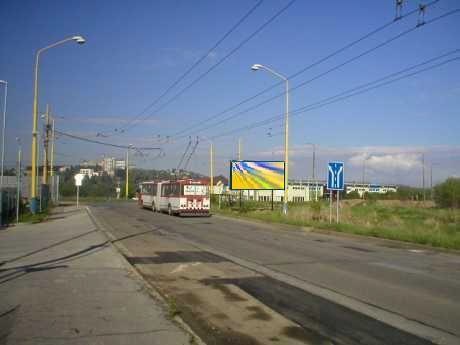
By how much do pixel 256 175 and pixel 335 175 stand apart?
18.8m

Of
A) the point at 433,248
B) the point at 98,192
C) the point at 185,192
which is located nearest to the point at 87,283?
the point at 433,248

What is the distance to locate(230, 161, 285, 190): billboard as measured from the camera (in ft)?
153

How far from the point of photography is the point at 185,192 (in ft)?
132

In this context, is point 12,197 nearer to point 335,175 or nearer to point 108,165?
point 335,175

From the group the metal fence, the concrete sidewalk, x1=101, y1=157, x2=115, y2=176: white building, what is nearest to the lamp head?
the metal fence

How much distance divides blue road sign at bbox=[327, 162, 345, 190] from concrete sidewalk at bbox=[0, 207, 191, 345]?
614 inches

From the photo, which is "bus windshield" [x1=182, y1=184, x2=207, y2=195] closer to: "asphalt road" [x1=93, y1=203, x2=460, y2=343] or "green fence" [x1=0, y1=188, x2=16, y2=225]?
"green fence" [x1=0, y1=188, x2=16, y2=225]

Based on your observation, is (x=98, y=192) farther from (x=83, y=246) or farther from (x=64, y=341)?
(x=64, y=341)

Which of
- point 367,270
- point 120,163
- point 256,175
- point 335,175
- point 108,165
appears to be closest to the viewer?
point 367,270

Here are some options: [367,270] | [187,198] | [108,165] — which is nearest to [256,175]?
[187,198]

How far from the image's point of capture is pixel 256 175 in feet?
154

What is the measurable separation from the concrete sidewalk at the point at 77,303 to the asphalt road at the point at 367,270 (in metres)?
2.12

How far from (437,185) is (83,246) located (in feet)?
250

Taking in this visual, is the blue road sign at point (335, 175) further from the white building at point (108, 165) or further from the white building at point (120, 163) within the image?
the white building at point (108, 165)
